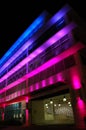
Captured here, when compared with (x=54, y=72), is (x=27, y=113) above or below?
below

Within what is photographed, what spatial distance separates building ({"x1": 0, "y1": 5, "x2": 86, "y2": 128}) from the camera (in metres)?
16.1

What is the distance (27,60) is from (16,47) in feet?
31.7

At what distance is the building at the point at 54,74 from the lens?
1611 cm

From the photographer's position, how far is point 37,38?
82.8 ft

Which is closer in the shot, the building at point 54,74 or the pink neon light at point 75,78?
the pink neon light at point 75,78

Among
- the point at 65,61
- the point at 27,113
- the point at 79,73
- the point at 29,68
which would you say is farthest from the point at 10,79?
the point at 79,73

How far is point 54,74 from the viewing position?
19.4 m

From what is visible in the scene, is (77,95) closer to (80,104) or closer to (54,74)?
(80,104)

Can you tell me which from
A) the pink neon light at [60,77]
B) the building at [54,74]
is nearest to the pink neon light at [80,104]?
the building at [54,74]

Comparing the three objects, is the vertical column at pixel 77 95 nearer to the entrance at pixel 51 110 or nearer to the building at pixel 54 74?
the building at pixel 54 74

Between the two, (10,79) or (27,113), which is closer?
(27,113)

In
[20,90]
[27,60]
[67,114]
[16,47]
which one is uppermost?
[16,47]

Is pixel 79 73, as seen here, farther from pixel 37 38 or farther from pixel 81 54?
pixel 37 38

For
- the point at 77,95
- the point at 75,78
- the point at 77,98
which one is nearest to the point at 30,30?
the point at 75,78
